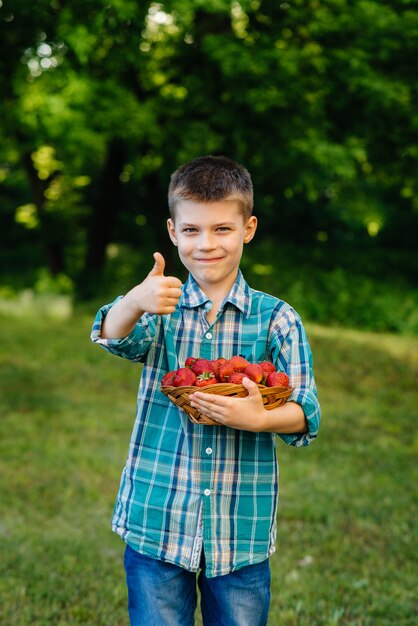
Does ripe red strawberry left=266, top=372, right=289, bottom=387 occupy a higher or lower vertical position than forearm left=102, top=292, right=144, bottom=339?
lower

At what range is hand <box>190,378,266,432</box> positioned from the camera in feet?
6.07

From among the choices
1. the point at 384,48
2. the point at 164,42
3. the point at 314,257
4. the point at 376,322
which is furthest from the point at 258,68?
the point at 314,257

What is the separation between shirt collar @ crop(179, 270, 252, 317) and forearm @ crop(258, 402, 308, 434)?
317 millimetres

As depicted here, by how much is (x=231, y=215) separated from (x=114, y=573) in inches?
101

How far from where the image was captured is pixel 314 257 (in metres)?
16.1

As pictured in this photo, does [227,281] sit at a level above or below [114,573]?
above

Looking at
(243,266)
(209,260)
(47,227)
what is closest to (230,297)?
(209,260)

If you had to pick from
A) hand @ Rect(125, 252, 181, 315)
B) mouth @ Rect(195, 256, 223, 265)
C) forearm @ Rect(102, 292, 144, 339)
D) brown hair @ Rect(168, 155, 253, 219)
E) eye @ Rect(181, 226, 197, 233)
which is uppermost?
brown hair @ Rect(168, 155, 253, 219)

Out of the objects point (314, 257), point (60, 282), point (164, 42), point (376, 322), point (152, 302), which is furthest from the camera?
point (314, 257)

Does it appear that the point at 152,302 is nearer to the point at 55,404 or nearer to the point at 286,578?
the point at 286,578

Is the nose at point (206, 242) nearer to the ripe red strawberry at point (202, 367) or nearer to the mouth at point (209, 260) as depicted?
the mouth at point (209, 260)

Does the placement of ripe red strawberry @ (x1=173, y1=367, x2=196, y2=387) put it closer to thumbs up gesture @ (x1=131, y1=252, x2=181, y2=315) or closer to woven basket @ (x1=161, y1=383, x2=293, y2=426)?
woven basket @ (x1=161, y1=383, x2=293, y2=426)

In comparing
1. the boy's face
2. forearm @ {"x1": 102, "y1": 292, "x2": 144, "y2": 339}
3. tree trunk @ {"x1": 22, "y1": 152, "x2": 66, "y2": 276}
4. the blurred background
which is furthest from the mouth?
tree trunk @ {"x1": 22, "y1": 152, "x2": 66, "y2": 276}

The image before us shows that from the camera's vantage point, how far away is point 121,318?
2002 mm
